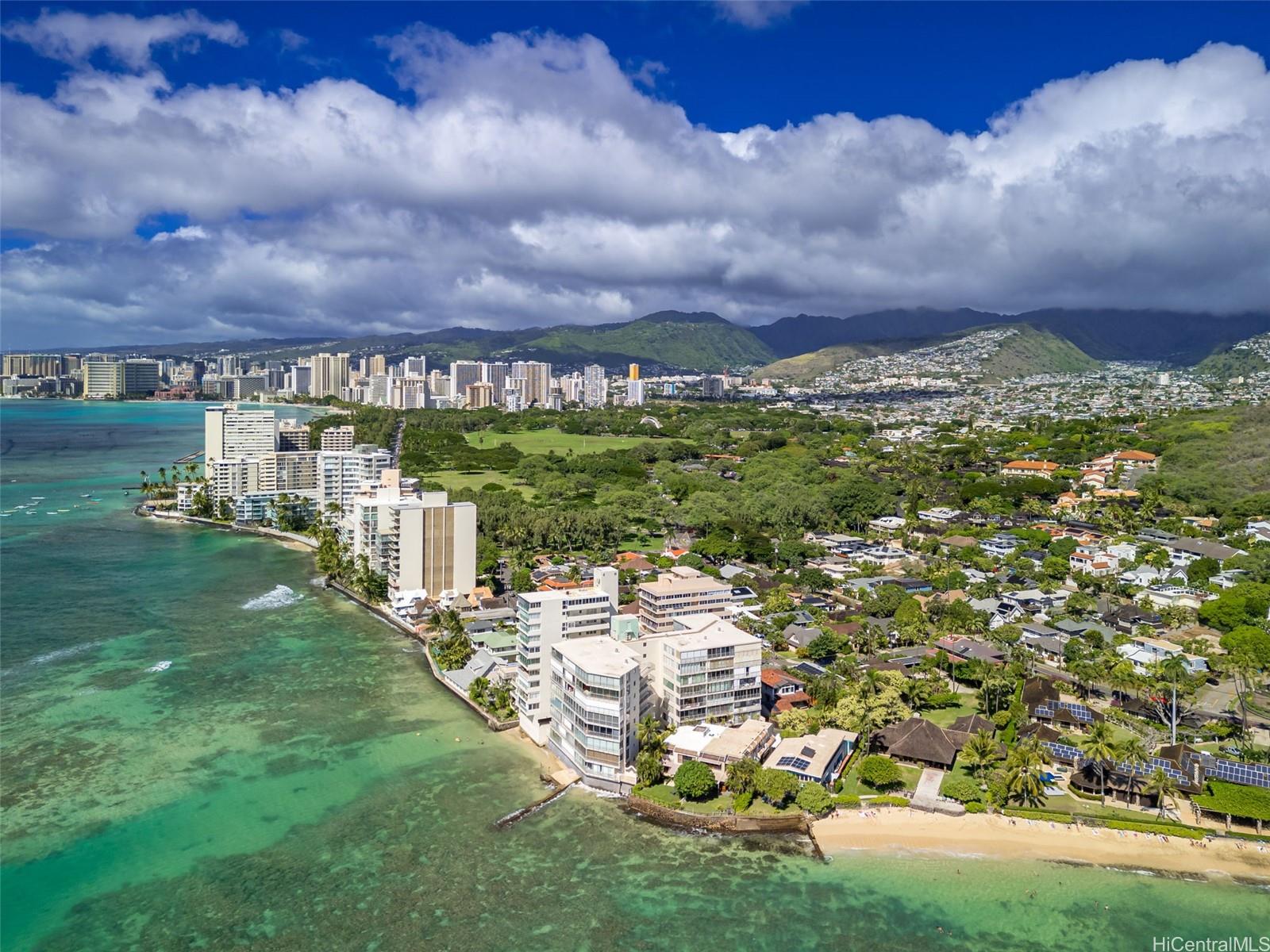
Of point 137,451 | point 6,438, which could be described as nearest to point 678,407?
point 137,451

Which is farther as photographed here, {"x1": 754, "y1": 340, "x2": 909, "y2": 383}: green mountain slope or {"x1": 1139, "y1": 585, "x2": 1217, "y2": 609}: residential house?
{"x1": 754, "y1": 340, "x2": 909, "y2": 383}: green mountain slope

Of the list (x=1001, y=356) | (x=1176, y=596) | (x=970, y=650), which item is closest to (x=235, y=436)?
(x=970, y=650)

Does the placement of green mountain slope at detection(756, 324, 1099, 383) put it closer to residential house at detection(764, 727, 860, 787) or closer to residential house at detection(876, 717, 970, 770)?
residential house at detection(876, 717, 970, 770)

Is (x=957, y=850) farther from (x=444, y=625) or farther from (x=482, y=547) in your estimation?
(x=482, y=547)

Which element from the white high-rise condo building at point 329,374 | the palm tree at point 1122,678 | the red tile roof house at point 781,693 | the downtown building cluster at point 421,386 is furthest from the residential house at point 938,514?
the white high-rise condo building at point 329,374

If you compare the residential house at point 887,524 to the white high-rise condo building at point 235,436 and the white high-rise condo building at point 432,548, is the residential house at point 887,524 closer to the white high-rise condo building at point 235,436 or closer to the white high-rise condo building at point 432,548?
the white high-rise condo building at point 432,548

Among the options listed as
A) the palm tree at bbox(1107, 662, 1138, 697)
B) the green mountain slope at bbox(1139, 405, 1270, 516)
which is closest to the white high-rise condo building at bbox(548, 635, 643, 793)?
the palm tree at bbox(1107, 662, 1138, 697)

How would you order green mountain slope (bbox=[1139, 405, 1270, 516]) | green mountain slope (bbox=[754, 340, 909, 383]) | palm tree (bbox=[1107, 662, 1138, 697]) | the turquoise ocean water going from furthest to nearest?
green mountain slope (bbox=[754, 340, 909, 383])
green mountain slope (bbox=[1139, 405, 1270, 516])
palm tree (bbox=[1107, 662, 1138, 697])
the turquoise ocean water

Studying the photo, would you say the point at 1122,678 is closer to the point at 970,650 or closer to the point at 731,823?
the point at 970,650
